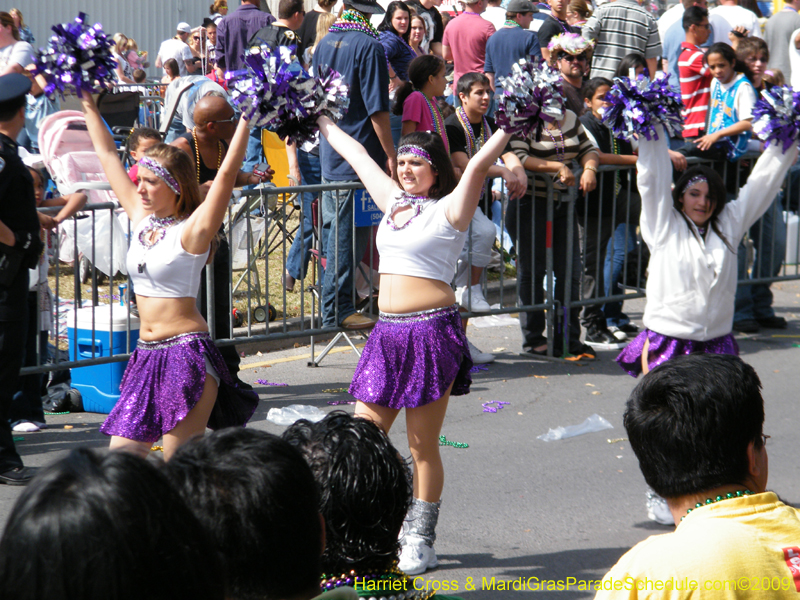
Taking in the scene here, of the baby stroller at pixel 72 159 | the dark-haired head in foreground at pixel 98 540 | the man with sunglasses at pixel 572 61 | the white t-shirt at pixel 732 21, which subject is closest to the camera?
the dark-haired head in foreground at pixel 98 540

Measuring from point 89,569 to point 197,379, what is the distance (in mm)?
2737

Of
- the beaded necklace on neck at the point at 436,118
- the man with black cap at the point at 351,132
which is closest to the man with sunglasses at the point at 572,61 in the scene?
the beaded necklace on neck at the point at 436,118

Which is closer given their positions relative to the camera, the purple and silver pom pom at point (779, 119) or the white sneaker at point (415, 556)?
the white sneaker at point (415, 556)

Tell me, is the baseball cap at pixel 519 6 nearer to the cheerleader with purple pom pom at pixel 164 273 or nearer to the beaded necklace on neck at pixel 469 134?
the beaded necklace on neck at pixel 469 134

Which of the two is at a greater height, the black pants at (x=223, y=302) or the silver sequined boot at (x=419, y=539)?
the black pants at (x=223, y=302)

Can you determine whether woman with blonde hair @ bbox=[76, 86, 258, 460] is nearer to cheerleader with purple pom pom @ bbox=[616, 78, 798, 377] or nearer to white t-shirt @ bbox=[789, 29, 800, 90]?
cheerleader with purple pom pom @ bbox=[616, 78, 798, 377]

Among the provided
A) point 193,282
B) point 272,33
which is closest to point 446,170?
point 193,282

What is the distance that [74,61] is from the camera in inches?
156

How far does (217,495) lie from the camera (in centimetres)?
139

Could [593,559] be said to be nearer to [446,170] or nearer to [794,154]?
[446,170]

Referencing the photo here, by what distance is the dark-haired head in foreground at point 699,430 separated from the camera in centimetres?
191

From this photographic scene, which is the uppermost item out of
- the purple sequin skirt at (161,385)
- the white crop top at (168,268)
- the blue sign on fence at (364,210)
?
the blue sign on fence at (364,210)

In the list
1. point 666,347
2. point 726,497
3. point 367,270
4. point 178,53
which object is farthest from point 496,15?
point 726,497

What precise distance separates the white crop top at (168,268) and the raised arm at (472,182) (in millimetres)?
1054
